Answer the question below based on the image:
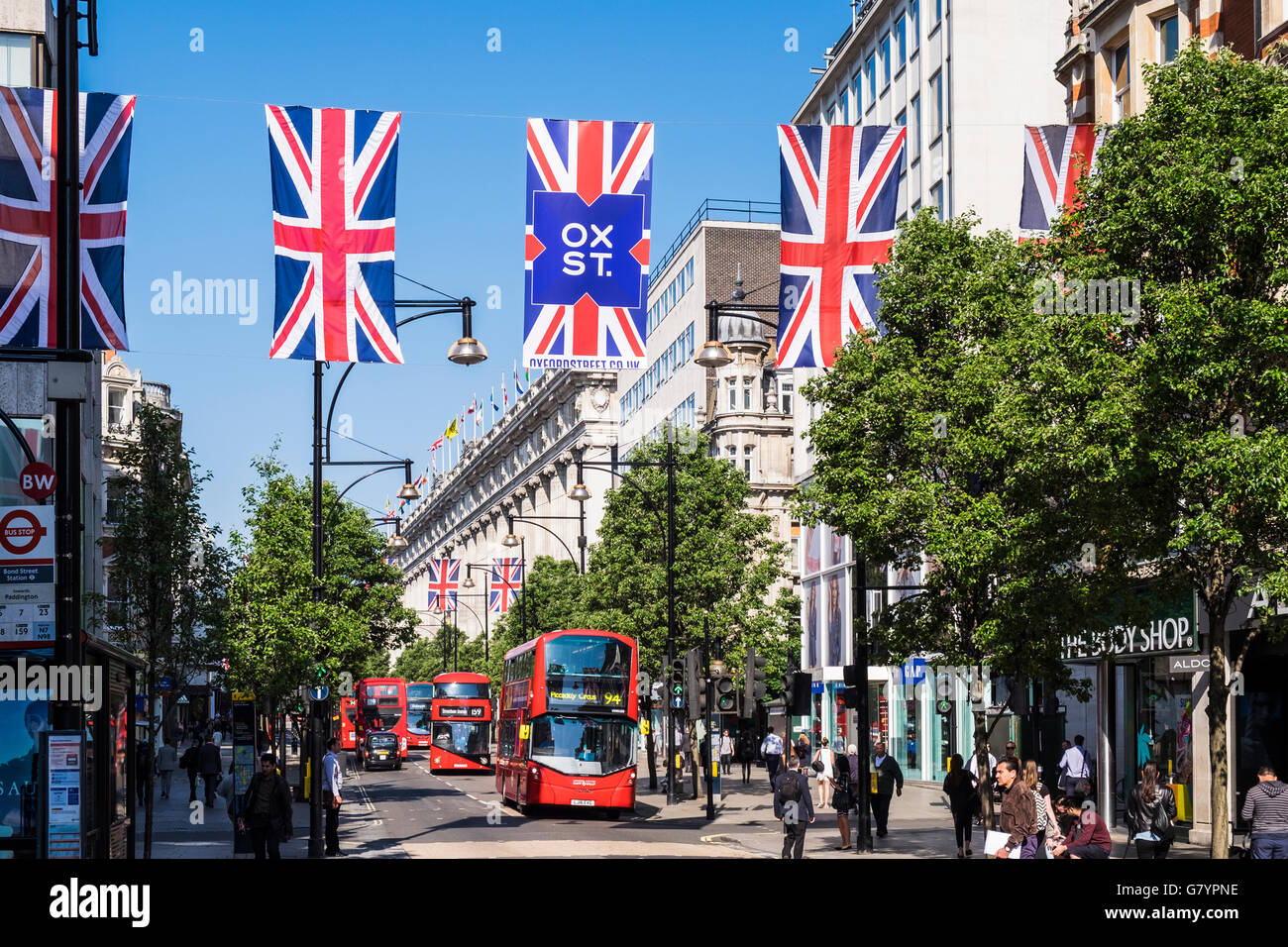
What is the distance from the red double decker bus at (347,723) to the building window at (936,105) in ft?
131

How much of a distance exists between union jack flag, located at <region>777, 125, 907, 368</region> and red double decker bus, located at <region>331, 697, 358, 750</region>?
56015 millimetres

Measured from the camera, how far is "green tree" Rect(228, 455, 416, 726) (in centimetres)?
4244

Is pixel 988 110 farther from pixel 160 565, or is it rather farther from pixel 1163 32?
pixel 160 565

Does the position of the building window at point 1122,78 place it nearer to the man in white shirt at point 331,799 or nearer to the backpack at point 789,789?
the backpack at point 789,789

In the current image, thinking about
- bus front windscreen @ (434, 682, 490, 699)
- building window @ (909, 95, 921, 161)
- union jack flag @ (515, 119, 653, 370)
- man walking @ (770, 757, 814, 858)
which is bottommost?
bus front windscreen @ (434, 682, 490, 699)

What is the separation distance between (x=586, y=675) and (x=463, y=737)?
2942 cm

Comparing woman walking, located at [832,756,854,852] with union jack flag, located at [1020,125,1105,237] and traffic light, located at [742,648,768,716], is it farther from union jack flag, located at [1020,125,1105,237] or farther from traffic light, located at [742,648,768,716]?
union jack flag, located at [1020,125,1105,237]

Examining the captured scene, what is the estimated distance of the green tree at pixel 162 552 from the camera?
98.5 ft

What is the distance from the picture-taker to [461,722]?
64.0m

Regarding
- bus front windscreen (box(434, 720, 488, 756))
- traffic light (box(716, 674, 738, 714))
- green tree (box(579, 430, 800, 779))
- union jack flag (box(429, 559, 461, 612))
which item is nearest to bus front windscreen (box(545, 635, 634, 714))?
traffic light (box(716, 674, 738, 714))

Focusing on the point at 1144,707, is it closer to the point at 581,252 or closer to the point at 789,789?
the point at 789,789

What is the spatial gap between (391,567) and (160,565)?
36.6 metres

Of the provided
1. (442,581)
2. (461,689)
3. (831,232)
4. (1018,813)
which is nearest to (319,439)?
(831,232)
